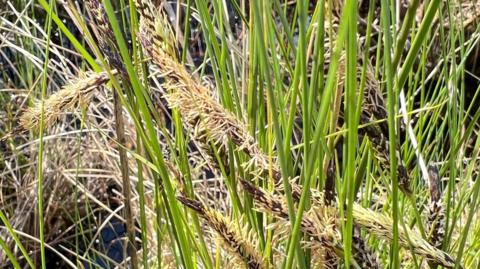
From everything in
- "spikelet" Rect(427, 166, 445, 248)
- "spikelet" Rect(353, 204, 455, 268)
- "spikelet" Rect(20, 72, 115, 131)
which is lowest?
"spikelet" Rect(427, 166, 445, 248)

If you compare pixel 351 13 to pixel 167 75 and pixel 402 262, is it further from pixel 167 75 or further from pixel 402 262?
pixel 402 262

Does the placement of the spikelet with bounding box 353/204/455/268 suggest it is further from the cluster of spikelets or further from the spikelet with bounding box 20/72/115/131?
the spikelet with bounding box 20/72/115/131

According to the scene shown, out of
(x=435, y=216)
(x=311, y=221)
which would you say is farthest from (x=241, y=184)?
(x=435, y=216)

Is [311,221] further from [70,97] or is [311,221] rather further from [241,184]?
[70,97]

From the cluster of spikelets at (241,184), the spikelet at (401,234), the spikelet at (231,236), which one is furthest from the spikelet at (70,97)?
the spikelet at (401,234)

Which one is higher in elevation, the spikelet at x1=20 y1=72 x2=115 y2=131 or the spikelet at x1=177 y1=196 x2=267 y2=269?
the spikelet at x1=20 y1=72 x2=115 y2=131

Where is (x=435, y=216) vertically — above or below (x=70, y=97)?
below

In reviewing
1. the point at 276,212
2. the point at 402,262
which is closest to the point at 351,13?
the point at 276,212

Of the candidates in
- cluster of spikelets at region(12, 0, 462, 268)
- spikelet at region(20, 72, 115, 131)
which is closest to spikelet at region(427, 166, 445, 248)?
cluster of spikelets at region(12, 0, 462, 268)

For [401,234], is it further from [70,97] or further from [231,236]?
[70,97]
